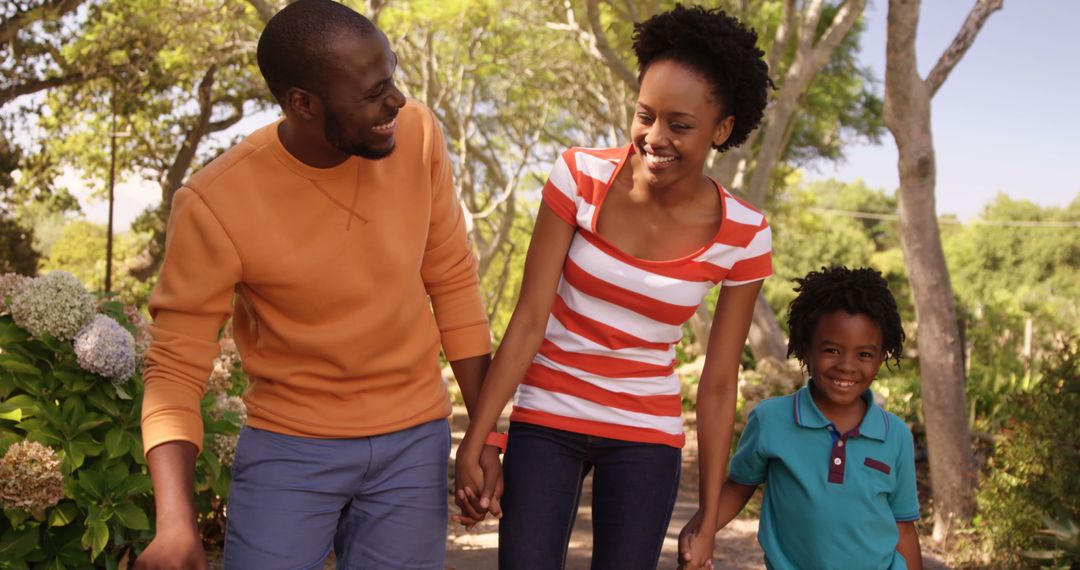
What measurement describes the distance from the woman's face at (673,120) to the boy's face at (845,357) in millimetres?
625

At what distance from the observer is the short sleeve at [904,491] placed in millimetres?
2715

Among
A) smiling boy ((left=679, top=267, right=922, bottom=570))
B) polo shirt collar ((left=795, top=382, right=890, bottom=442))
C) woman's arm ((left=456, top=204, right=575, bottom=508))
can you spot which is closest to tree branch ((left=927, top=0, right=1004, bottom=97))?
smiling boy ((left=679, top=267, right=922, bottom=570))

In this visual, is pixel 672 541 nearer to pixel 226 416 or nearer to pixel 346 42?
pixel 226 416

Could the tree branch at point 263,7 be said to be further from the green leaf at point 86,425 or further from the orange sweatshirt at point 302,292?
the orange sweatshirt at point 302,292

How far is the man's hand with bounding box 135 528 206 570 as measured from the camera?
1895 mm

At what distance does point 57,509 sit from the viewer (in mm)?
3457

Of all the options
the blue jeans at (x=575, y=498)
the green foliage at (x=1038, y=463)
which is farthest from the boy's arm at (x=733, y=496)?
the green foliage at (x=1038, y=463)

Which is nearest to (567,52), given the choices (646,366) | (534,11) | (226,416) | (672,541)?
(534,11)

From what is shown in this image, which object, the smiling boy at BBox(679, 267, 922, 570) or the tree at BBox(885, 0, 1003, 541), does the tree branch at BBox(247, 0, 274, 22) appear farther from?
the smiling boy at BBox(679, 267, 922, 570)

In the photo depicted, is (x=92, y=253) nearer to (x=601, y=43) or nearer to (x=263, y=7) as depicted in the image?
(x=601, y=43)

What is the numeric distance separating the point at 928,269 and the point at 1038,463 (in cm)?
141

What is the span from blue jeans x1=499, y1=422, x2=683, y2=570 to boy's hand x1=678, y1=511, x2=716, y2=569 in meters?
0.06

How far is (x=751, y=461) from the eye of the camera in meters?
2.79

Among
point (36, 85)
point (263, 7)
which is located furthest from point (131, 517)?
point (36, 85)
